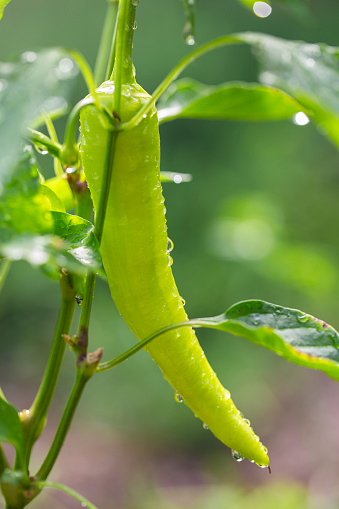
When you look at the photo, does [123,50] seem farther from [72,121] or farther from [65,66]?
[65,66]

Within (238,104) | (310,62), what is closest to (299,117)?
(238,104)

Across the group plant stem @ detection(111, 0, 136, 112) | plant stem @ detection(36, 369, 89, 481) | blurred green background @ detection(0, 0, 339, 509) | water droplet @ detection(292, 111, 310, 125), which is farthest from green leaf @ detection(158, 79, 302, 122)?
blurred green background @ detection(0, 0, 339, 509)

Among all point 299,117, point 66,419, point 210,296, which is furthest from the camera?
point 210,296

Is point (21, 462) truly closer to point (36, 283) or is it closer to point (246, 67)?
point (36, 283)

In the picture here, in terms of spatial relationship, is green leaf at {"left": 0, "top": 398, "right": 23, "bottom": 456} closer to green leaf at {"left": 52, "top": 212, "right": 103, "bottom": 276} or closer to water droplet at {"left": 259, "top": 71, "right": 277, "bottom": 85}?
green leaf at {"left": 52, "top": 212, "right": 103, "bottom": 276}

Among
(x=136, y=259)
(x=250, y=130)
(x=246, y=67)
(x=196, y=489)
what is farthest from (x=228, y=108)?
(x=246, y=67)

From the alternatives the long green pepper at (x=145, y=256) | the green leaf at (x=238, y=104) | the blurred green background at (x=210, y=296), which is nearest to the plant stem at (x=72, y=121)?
the long green pepper at (x=145, y=256)
